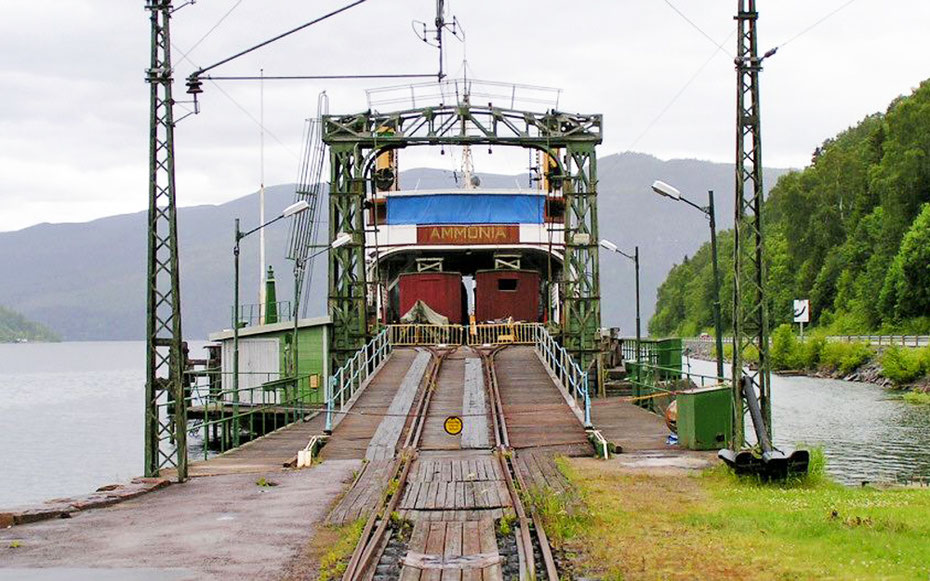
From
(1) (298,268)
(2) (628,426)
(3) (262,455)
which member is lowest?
(3) (262,455)

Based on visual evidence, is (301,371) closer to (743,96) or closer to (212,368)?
(212,368)

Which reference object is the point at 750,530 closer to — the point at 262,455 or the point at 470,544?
the point at 470,544

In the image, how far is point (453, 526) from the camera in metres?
14.9

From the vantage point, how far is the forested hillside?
82.1 metres

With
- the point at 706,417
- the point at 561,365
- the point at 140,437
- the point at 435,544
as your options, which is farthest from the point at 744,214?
the point at 140,437

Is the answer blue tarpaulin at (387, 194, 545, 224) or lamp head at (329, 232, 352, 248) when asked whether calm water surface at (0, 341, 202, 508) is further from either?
blue tarpaulin at (387, 194, 545, 224)

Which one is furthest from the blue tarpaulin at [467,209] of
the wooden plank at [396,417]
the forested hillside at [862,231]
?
the forested hillside at [862,231]

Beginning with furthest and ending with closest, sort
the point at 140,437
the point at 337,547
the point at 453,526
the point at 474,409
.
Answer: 1. the point at 140,437
2. the point at 474,409
3. the point at 453,526
4. the point at 337,547

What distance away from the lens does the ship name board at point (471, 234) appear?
162 ft

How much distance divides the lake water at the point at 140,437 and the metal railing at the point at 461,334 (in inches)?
408

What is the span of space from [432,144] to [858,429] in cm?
1902

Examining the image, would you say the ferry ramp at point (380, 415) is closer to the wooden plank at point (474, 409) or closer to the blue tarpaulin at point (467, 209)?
the wooden plank at point (474, 409)

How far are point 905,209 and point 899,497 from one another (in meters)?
77.0

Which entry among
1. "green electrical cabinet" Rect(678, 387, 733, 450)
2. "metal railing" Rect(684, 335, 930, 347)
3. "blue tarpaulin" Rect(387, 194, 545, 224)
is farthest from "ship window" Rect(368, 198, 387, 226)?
"metal railing" Rect(684, 335, 930, 347)
